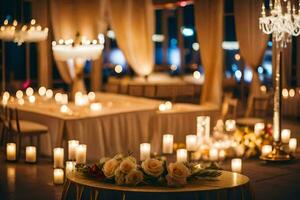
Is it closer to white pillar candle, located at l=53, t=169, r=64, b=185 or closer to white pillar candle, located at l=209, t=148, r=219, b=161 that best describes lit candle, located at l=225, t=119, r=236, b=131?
white pillar candle, located at l=209, t=148, r=219, b=161

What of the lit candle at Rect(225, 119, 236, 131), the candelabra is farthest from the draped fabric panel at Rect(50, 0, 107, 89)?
the candelabra

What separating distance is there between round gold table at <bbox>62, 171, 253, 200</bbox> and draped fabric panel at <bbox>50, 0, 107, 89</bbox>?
6.33m

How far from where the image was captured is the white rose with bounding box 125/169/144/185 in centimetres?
471

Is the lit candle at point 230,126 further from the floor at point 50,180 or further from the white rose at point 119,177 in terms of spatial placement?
the white rose at point 119,177

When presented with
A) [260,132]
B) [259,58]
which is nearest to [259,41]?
[259,58]

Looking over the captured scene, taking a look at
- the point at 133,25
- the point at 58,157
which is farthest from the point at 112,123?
the point at 133,25

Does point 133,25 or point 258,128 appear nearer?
point 258,128

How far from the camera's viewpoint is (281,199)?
6.64m

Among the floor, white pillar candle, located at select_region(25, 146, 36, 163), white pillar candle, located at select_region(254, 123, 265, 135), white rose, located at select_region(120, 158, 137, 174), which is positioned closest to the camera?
white rose, located at select_region(120, 158, 137, 174)

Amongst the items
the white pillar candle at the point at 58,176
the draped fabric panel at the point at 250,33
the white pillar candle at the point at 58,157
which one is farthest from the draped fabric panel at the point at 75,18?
the white pillar candle at the point at 58,176

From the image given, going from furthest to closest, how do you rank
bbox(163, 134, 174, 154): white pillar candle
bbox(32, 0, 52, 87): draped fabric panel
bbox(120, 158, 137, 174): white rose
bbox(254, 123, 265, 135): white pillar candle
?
bbox(32, 0, 52, 87): draped fabric panel, bbox(254, 123, 265, 135): white pillar candle, bbox(163, 134, 174, 154): white pillar candle, bbox(120, 158, 137, 174): white rose

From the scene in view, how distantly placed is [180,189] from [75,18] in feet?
22.8

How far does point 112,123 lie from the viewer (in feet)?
28.9

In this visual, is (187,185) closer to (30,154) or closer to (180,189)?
(180,189)
